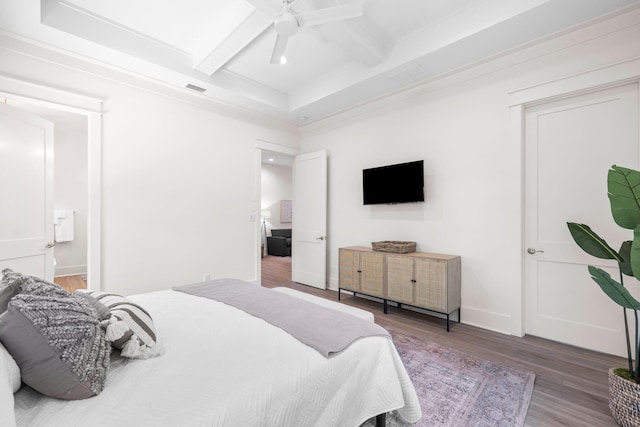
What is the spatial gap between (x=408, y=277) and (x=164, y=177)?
3.08 metres

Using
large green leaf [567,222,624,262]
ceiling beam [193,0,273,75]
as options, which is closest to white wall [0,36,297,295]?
ceiling beam [193,0,273,75]

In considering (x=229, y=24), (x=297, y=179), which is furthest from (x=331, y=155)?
(x=229, y=24)

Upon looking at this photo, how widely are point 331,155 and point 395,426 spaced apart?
3.62 m

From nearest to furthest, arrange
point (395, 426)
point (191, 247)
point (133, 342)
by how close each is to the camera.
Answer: point (133, 342), point (395, 426), point (191, 247)

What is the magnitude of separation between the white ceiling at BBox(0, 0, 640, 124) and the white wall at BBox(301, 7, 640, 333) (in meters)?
0.20

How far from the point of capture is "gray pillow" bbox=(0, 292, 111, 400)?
0.92m

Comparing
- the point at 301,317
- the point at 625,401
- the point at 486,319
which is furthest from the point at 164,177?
the point at 625,401

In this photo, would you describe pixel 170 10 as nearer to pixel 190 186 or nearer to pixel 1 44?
pixel 1 44

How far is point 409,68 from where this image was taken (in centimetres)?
308

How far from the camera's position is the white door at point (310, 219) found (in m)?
4.50

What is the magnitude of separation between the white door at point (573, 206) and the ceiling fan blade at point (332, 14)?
6.38 feet

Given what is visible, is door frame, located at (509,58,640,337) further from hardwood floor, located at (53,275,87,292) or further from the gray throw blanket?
hardwood floor, located at (53,275,87,292)

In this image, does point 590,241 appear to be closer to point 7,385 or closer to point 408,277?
point 408,277

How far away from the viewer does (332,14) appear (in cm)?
211
